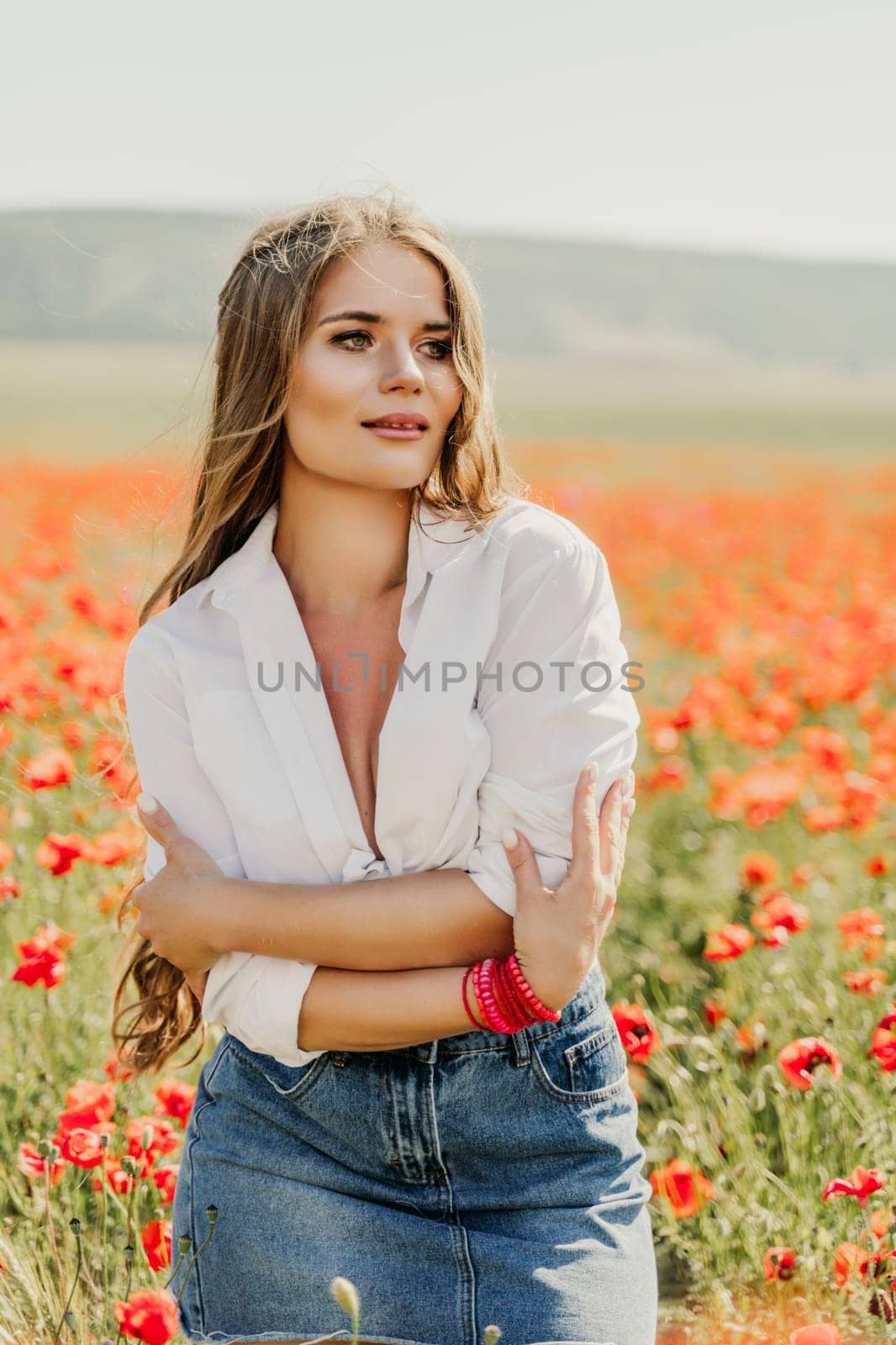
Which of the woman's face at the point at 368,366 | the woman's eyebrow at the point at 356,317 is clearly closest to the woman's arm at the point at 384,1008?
the woman's face at the point at 368,366

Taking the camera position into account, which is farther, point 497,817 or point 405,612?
point 405,612

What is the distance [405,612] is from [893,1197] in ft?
4.11

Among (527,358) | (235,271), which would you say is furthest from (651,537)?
(527,358)

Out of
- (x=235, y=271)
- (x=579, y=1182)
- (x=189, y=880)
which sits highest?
(x=235, y=271)

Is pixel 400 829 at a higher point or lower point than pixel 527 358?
lower

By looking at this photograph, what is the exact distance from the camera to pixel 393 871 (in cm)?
206

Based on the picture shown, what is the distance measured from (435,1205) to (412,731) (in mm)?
680

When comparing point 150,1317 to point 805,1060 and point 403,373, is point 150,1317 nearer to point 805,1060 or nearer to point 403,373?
point 805,1060

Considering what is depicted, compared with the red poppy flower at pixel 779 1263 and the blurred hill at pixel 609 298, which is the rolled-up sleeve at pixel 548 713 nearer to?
the red poppy flower at pixel 779 1263

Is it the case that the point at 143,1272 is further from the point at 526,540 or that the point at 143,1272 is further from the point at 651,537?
the point at 651,537

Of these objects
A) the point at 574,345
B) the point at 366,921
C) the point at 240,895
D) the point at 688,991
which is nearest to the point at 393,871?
the point at 366,921

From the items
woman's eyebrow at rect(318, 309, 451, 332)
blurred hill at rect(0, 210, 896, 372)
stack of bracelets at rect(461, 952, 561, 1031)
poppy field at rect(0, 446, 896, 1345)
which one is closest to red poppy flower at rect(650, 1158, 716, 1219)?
poppy field at rect(0, 446, 896, 1345)

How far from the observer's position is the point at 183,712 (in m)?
2.14

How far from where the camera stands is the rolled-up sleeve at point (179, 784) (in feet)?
6.70
